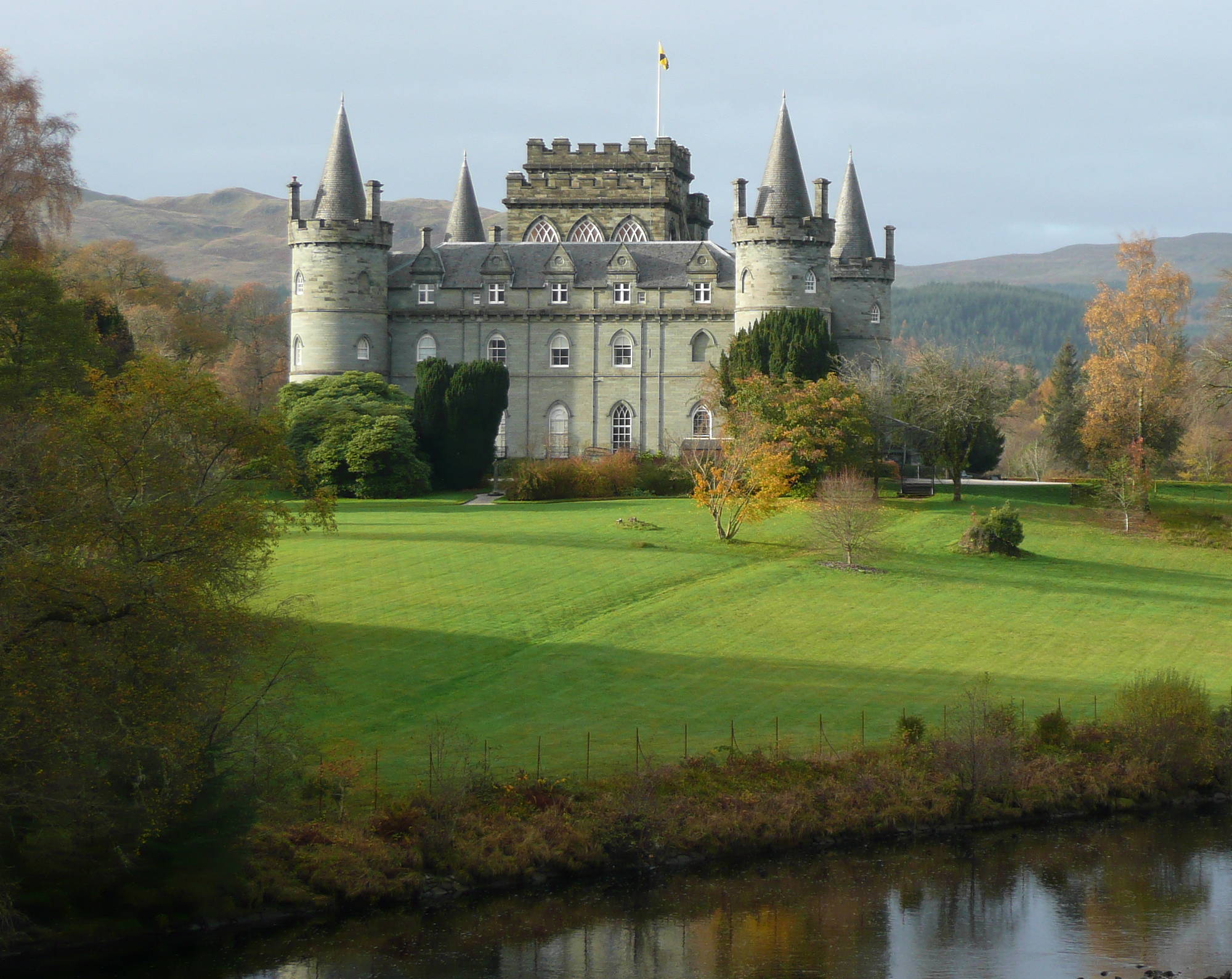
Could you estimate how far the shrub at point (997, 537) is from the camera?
45094 millimetres

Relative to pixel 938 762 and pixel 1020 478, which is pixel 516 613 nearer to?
pixel 938 762

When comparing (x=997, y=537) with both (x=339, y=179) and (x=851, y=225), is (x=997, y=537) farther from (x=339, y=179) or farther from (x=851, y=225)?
(x=339, y=179)

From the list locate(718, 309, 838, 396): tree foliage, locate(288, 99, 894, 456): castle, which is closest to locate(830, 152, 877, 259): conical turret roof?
locate(288, 99, 894, 456): castle

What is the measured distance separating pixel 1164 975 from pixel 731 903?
6061 millimetres

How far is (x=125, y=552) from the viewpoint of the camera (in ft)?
66.8

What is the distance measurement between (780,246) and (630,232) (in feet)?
37.4

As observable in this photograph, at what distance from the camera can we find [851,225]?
67.6m

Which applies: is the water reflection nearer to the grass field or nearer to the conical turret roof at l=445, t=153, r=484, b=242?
the grass field


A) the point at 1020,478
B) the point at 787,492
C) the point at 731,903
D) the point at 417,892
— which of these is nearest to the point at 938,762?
the point at 731,903

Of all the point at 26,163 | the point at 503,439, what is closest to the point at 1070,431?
the point at 503,439

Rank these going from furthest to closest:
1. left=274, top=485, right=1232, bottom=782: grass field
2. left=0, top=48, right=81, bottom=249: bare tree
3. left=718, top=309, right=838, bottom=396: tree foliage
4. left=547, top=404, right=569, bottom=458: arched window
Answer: left=547, top=404, right=569, bottom=458: arched window
left=718, top=309, right=838, bottom=396: tree foliage
left=0, top=48, right=81, bottom=249: bare tree
left=274, top=485, right=1232, bottom=782: grass field

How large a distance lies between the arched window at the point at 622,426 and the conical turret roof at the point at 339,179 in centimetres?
1417

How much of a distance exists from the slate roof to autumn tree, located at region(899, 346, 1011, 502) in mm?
13689

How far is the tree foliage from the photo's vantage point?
58.5 m
